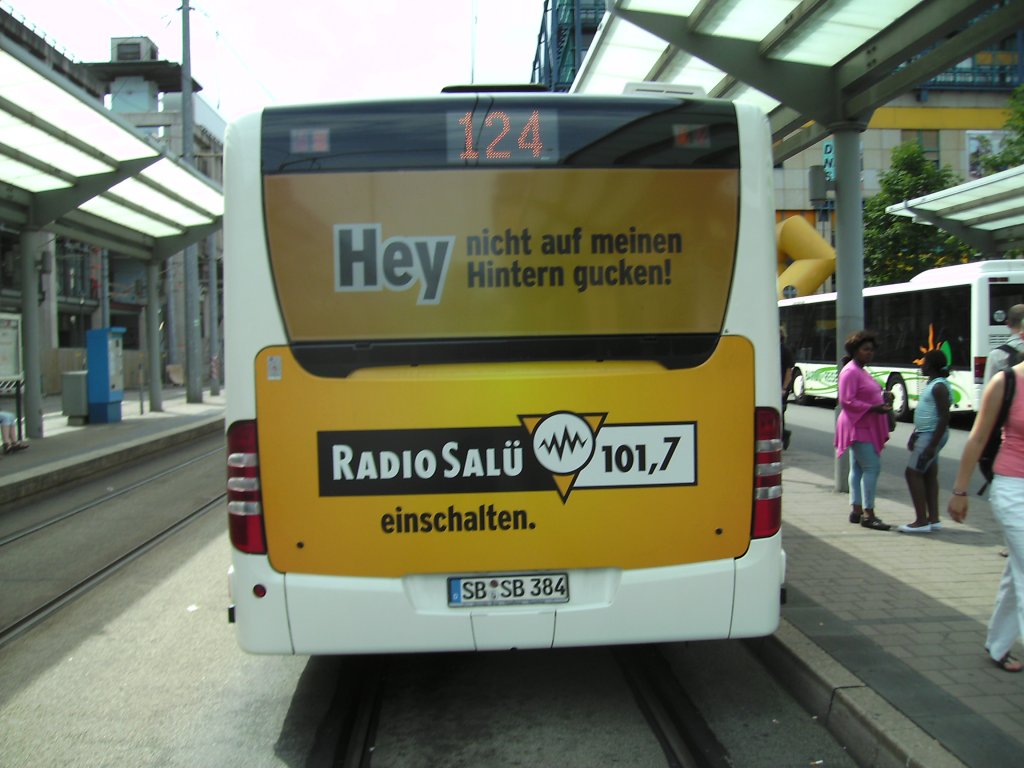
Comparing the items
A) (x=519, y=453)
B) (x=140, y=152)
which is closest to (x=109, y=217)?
(x=140, y=152)

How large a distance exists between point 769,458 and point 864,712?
3.60 feet

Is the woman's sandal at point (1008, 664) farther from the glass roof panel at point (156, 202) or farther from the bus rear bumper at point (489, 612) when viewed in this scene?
the glass roof panel at point (156, 202)

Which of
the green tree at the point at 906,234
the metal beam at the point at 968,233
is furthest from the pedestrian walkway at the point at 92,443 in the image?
the green tree at the point at 906,234

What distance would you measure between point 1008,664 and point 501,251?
3.03 meters

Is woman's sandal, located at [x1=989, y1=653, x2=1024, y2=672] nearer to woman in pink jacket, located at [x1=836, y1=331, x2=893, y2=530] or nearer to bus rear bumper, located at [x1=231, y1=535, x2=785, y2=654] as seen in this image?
bus rear bumper, located at [x1=231, y1=535, x2=785, y2=654]

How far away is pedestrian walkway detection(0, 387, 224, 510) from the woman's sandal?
10.1m

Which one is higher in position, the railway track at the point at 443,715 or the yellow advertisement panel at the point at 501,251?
the yellow advertisement panel at the point at 501,251

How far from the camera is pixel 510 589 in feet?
13.0

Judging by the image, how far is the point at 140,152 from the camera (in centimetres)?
1361

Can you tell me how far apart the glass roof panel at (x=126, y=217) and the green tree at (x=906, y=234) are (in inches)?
854

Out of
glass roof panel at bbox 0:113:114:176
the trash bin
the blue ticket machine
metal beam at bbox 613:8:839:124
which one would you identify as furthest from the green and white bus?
the trash bin

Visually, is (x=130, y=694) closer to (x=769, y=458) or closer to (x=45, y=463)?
(x=769, y=458)

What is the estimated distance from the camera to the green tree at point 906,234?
97.7ft

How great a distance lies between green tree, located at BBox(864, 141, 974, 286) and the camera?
29.8 meters
